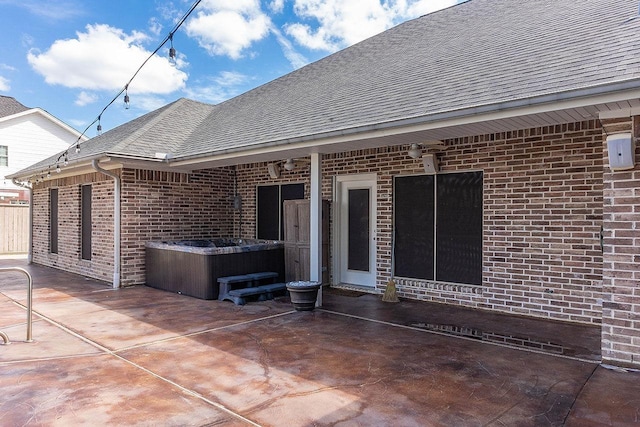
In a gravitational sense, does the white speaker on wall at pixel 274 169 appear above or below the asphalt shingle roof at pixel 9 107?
below

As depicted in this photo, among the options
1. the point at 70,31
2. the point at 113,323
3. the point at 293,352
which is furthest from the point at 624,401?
the point at 70,31

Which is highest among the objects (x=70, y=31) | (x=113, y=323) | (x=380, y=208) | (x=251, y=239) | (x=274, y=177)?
(x=70, y=31)

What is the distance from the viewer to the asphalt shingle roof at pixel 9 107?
2033 cm

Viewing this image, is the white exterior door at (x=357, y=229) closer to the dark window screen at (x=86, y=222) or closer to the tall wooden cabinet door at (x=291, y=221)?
the tall wooden cabinet door at (x=291, y=221)

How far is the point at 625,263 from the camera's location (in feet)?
13.0

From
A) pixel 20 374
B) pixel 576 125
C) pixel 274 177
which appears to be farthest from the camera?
pixel 274 177

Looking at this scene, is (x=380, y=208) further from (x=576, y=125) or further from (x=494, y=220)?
(x=576, y=125)

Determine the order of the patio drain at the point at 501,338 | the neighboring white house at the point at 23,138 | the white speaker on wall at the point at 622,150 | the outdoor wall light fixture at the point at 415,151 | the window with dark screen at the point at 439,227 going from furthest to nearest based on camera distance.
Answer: the neighboring white house at the point at 23,138, the window with dark screen at the point at 439,227, the outdoor wall light fixture at the point at 415,151, the patio drain at the point at 501,338, the white speaker on wall at the point at 622,150

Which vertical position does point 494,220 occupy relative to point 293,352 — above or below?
above

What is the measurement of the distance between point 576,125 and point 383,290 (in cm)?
393

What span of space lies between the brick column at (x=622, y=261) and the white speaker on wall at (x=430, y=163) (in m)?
2.84

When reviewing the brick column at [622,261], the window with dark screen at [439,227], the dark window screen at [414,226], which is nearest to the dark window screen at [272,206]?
the dark window screen at [414,226]

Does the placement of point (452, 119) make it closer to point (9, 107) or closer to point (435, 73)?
point (435, 73)

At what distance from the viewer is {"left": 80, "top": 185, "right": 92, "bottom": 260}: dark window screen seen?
9.98 meters
